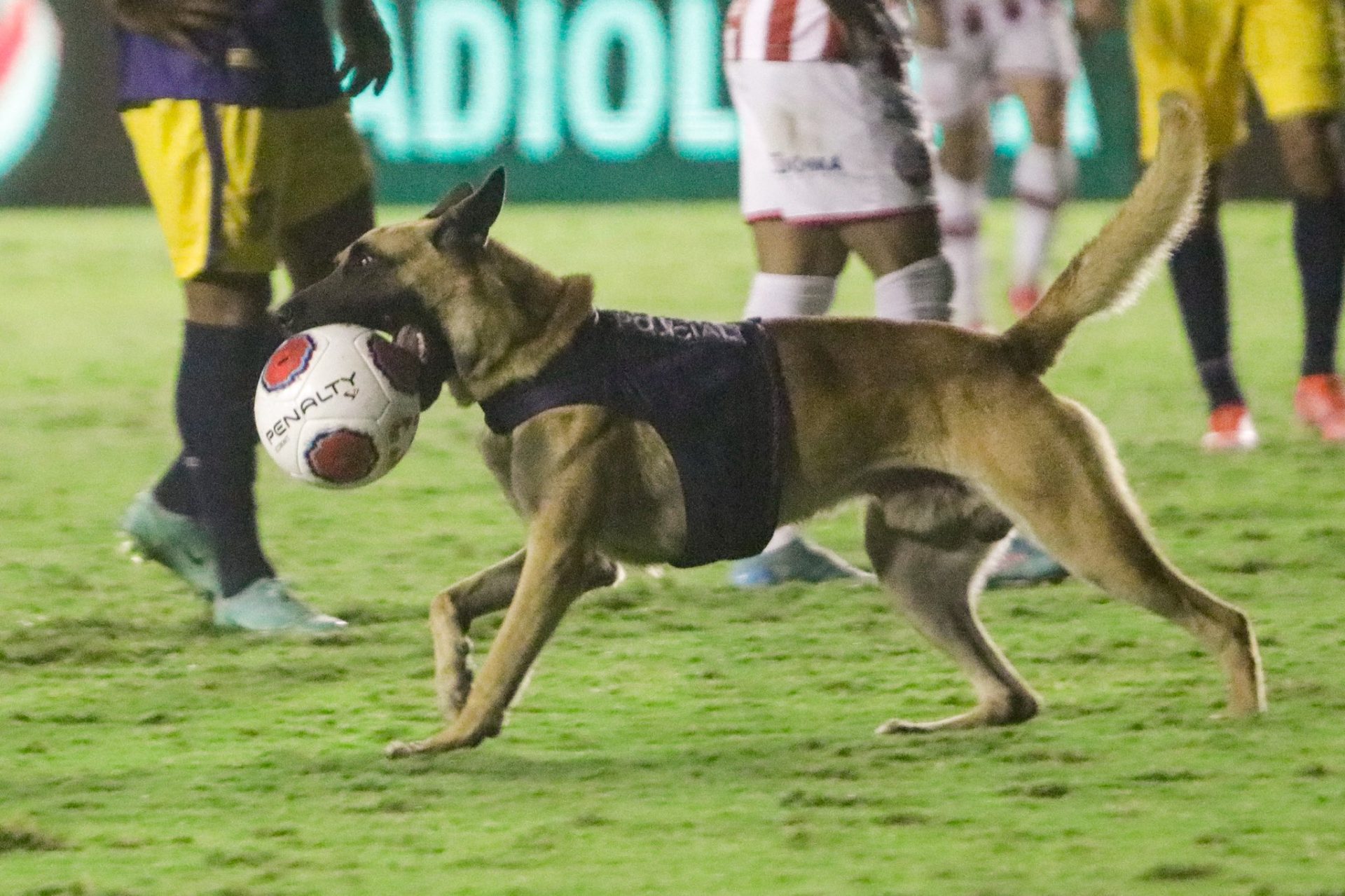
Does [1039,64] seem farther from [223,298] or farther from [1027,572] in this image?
[223,298]

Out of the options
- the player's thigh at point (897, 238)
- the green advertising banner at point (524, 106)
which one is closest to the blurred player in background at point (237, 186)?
the player's thigh at point (897, 238)

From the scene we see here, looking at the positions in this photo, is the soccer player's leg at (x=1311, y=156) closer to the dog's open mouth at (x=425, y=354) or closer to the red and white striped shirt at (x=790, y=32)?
the red and white striped shirt at (x=790, y=32)

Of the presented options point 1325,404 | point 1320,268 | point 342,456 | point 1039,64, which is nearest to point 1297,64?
point 1320,268

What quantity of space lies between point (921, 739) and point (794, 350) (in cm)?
65

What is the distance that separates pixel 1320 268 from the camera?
6.69 meters

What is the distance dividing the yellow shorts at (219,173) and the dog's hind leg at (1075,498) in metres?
1.56

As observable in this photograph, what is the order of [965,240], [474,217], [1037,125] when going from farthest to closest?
1. [1037,125]
2. [965,240]
3. [474,217]

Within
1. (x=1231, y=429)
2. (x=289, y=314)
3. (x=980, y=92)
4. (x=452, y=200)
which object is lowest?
(x=1231, y=429)

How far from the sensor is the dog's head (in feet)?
12.7

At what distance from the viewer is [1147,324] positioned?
32.1 ft

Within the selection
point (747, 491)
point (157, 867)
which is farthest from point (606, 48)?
point (157, 867)

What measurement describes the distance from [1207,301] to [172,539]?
9.74 feet

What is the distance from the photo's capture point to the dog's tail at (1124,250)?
3.93 meters

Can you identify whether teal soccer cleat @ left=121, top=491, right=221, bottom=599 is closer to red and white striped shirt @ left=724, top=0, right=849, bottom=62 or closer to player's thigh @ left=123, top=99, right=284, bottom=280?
player's thigh @ left=123, top=99, right=284, bottom=280
